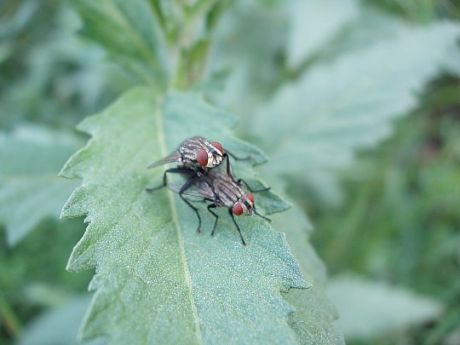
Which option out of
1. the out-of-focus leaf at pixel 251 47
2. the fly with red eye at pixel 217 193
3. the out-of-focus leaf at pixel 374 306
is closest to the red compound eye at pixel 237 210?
the fly with red eye at pixel 217 193

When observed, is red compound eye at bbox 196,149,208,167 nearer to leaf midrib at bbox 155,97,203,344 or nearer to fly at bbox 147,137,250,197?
fly at bbox 147,137,250,197

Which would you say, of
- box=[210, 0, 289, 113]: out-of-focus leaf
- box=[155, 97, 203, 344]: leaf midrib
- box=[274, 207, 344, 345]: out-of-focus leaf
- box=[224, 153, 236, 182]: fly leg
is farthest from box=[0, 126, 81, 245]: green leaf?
box=[210, 0, 289, 113]: out-of-focus leaf

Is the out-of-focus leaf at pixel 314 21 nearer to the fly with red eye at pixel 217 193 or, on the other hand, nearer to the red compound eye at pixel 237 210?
the fly with red eye at pixel 217 193

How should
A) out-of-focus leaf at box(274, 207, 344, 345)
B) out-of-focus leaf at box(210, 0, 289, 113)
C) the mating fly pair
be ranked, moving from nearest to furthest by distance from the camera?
out-of-focus leaf at box(274, 207, 344, 345) → the mating fly pair → out-of-focus leaf at box(210, 0, 289, 113)

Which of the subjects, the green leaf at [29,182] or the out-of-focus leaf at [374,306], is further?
the out-of-focus leaf at [374,306]

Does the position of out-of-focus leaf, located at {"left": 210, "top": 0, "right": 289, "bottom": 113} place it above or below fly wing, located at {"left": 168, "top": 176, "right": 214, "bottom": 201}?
→ above

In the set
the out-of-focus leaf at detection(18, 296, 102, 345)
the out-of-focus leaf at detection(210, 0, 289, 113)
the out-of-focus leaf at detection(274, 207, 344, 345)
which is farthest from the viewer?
the out-of-focus leaf at detection(210, 0, 289, 113)

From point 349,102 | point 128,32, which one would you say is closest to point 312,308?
point 128,32
